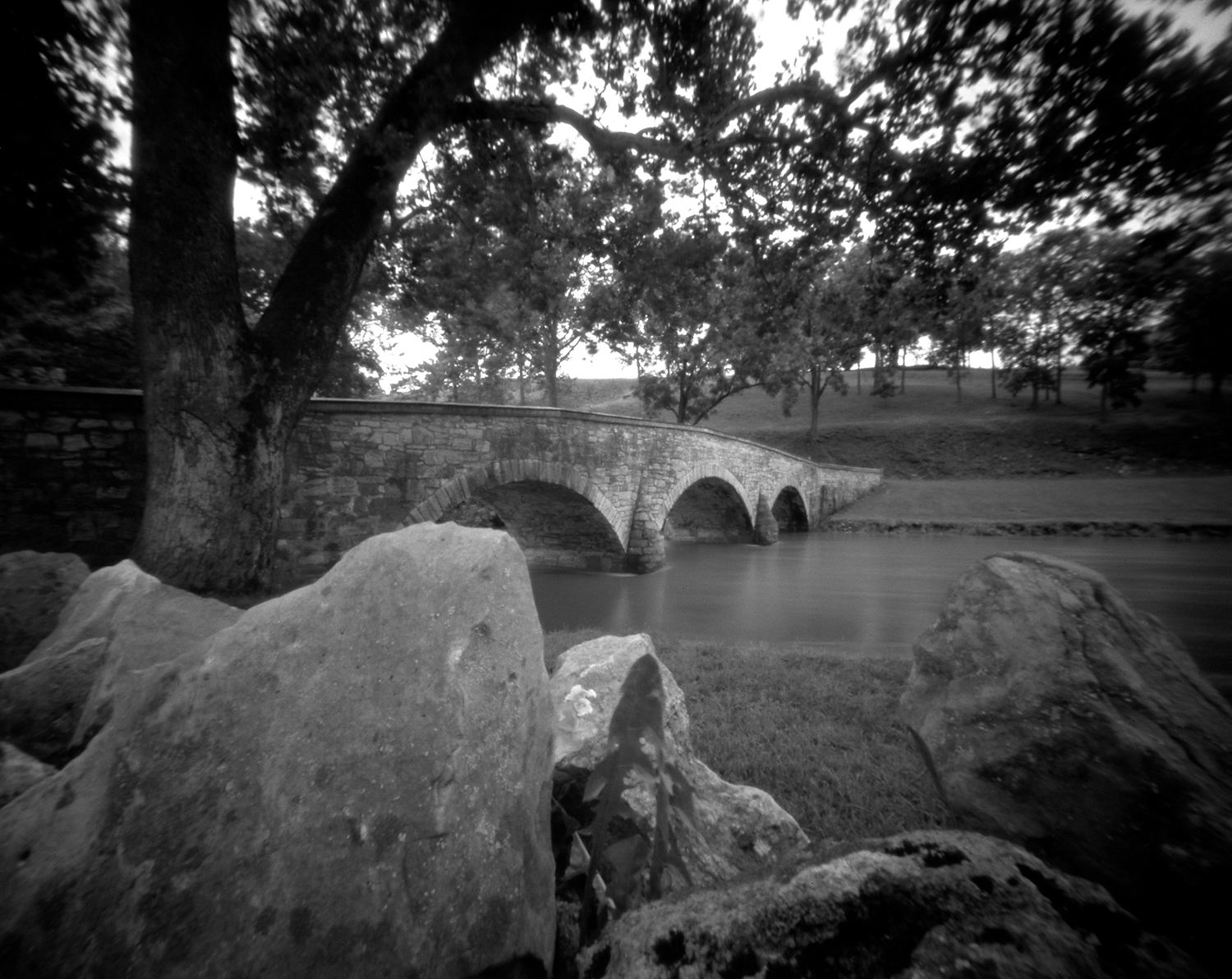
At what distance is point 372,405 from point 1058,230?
26.8 feet

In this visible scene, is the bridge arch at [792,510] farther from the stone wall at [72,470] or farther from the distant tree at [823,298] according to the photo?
the stone wall at [72,470]

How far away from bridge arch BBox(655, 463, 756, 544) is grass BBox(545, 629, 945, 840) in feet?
30.0

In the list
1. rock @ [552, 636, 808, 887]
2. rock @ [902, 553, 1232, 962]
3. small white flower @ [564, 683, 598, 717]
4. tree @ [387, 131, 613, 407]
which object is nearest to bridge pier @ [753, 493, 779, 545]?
tree @ [387, 131, 613, 407]

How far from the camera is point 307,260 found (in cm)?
561

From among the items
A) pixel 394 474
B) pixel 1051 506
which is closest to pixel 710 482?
pixel 1051 506

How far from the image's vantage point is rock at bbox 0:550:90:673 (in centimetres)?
281

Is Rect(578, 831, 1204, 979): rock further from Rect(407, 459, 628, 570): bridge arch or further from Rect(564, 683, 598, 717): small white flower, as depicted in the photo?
Rect(407, 459, 628, 570): bridge arch

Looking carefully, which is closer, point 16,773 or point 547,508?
point 16,773

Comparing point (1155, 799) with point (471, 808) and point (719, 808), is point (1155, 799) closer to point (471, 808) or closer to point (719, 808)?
point (719, 808)

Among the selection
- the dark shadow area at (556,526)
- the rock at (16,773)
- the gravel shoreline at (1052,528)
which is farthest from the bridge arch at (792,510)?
the rock at (16,773)

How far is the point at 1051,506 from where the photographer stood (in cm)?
1529

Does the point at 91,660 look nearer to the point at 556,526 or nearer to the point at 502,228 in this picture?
the point at 502,228

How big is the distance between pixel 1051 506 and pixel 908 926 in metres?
18.6

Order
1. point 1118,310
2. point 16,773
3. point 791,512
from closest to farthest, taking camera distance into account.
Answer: point 16,773
point 1118,310
point 791,512
